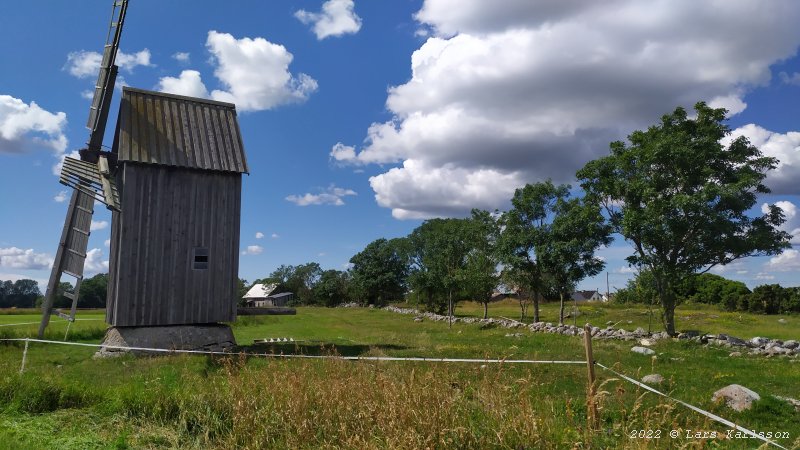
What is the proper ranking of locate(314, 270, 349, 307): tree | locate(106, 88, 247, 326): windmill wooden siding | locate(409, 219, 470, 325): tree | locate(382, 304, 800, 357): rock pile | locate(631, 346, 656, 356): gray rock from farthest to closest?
1. locate(314, 270, 349, 307): tree
2. locate(409, 219, 470, 325): tree
3. locate(382, 304, 800, 357): rock pile
4. locate(106, 88, 247, 326): windmill wooden siding
5. locate(631, 346, 656, 356): gray rock

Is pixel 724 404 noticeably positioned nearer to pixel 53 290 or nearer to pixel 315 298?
pixel 53 290

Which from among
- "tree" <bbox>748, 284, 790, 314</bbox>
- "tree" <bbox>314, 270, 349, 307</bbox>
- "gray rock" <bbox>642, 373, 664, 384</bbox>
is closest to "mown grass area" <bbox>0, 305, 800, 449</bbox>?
"gray rock" <bbox>642, 373, 664, 384</bbox>

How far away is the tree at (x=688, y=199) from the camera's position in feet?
84.0

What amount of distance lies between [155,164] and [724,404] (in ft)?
62.3

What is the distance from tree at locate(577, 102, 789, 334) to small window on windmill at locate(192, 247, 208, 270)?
19.6 meters

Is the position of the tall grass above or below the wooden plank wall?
below

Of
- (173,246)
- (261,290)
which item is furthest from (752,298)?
(261,290)

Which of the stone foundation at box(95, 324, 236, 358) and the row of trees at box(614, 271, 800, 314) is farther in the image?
the row of trees at box(614, 271, 800, 314)

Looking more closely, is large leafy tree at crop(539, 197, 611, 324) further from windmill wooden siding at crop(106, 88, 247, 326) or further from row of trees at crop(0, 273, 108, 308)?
row of trees at crop(0, 273, 108, 308)

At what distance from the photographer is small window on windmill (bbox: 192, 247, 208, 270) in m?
20.5

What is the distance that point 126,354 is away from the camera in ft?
61.0

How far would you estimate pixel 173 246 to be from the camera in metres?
20.2

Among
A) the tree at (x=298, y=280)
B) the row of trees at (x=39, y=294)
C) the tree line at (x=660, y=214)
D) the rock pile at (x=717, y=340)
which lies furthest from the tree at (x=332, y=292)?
the rock pile at (x=717, y=340)

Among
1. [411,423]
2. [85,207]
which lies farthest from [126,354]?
[411,423]
